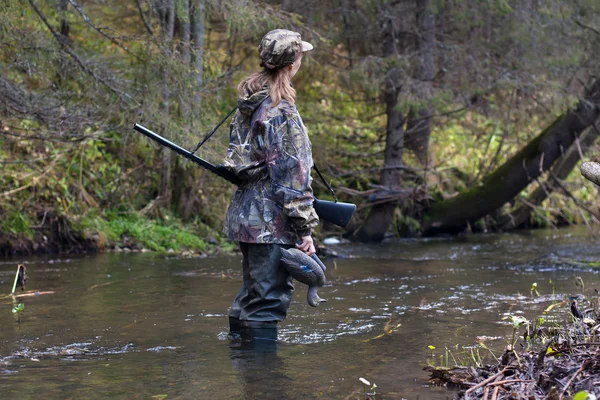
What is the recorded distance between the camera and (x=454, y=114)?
1512 centimetres

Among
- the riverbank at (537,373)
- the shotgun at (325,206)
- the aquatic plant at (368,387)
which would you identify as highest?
the shotgun at (325,206)

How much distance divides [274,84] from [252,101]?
7.7 inches

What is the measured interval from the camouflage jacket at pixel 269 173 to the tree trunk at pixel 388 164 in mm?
9671

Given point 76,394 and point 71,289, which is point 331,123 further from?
point 76,394

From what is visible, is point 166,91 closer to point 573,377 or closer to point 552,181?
point 573,377

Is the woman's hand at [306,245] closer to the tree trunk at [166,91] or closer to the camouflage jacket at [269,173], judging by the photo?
the camouflage jacket at [269,173]

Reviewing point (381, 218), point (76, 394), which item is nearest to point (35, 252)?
point (381, 218)

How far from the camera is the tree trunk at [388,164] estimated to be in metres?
15.1

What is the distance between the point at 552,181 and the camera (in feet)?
55.5

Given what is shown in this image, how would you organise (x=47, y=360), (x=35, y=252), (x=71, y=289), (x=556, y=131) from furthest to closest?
1. (x=556, y=131)
2. (x=35, y=252)
3. (x=71, y=289)
4. (x=47, y=360)

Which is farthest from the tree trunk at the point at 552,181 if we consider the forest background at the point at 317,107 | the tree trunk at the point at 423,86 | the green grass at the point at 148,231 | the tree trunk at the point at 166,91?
the tree trunk at the point at 166,91

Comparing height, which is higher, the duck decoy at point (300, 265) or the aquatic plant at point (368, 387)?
the duck decoy at point (300, 265)

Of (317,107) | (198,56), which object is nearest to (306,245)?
(198,56)

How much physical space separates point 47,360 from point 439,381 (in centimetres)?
239
